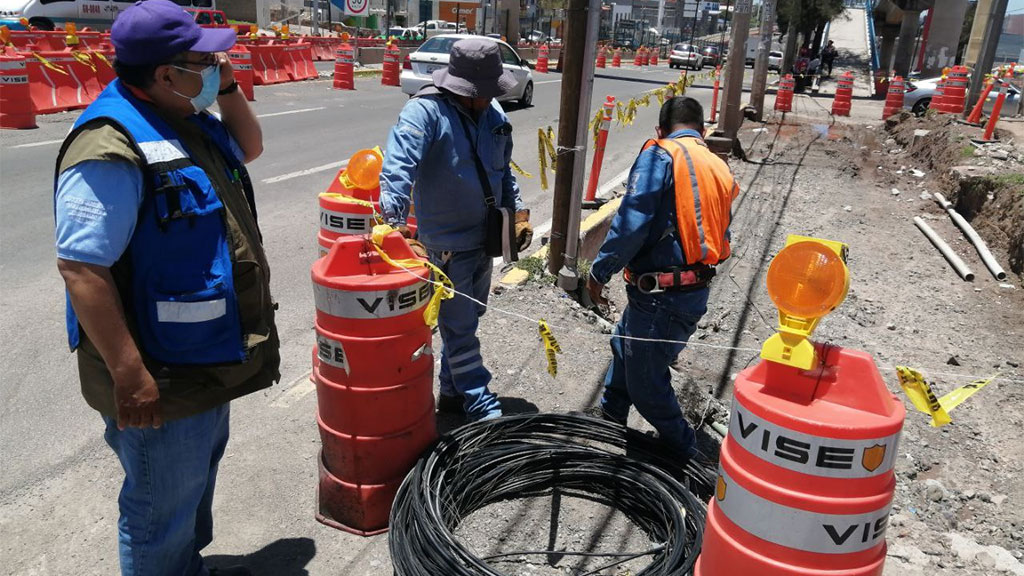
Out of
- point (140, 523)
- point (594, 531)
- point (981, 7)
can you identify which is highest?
point (981, 7)

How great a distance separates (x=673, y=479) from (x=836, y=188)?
9819 mm

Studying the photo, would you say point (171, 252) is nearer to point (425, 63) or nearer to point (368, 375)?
point (368, 375)

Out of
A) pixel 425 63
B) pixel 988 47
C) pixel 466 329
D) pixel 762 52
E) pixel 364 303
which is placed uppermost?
pixel 988 47

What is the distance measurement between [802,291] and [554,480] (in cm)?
190

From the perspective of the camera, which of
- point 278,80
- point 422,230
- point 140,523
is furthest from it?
point 278,80

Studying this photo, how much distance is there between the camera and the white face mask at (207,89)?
2.28m

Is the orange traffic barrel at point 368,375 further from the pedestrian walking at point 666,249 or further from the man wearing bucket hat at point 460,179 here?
the pedestrian walking at point 666,249

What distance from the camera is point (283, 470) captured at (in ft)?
11.8

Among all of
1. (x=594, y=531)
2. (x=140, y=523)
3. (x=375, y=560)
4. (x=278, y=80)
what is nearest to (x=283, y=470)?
(x=375, y=560)

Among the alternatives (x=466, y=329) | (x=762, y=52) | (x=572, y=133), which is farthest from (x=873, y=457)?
(x=762, y=52)

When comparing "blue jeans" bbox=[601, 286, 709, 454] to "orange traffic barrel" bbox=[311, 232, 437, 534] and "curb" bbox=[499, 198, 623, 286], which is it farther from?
"curb" bbox=[499, 198, 623, 286]

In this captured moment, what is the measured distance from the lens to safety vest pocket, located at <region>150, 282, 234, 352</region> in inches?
82.9

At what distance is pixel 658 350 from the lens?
3.46 metres

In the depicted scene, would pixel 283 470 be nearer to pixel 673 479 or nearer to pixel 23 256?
pixel 673 479
